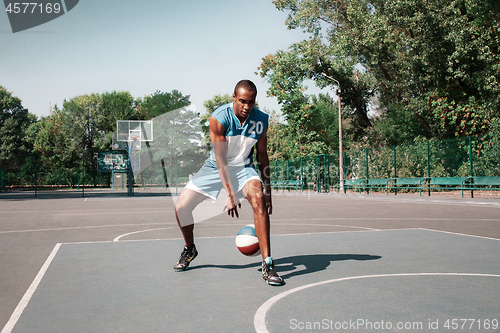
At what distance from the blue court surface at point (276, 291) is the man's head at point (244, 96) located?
1.78 m

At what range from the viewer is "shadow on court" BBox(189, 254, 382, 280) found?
494cm

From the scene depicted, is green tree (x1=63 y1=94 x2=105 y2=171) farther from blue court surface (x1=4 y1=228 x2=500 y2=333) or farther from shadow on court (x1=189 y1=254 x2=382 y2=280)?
shadow on court (x1=189 y1=254 x2=382 y2=280)

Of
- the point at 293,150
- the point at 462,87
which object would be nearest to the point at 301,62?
the point at 293,150

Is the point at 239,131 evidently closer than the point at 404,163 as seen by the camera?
Yes

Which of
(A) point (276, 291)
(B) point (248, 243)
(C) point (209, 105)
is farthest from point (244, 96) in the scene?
(C) point (209, 105)

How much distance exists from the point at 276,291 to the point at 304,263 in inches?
54.3

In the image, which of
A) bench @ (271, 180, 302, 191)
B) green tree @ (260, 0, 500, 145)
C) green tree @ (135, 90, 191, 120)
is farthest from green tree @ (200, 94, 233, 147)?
green tree @ (260, 0, 500, 145)

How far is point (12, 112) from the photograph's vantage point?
6222 centimetres

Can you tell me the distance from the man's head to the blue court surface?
178 centimetres

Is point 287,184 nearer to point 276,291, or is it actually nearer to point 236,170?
point 236,170

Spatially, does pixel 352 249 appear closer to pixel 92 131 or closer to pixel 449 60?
pixel 449 60

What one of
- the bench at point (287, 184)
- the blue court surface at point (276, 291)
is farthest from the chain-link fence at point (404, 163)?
the blue court surface at point (276, 291)

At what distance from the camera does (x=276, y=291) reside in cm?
407

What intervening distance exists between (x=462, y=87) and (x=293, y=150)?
50.1ft
